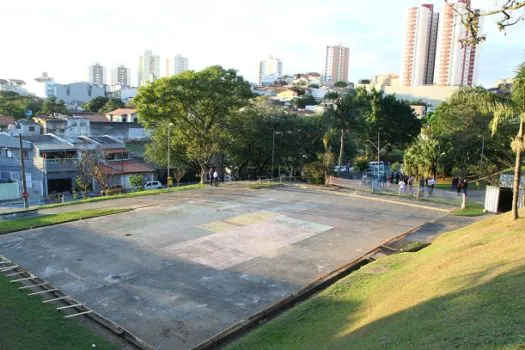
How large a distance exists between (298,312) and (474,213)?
45.2 ft

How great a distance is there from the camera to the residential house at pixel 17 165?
36.2 metres

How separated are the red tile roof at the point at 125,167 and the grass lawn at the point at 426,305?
1141 inches

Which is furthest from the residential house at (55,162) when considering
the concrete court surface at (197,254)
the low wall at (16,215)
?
the concrete court surface at (197,254)

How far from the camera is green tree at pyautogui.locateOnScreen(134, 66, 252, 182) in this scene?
3103 centimetres

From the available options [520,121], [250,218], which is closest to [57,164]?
[250,218]

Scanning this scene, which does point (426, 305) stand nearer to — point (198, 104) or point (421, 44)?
point (198, 104)

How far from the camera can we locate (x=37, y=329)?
991 centimetres

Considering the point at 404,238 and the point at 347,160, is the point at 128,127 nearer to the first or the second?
the point at 347,160

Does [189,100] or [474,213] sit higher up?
[189,100]

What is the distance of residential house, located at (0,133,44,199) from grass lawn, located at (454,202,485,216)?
30.9 metres

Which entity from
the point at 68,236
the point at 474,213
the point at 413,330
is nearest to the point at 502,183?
the point at 474,213

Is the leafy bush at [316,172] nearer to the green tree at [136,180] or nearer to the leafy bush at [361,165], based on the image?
the leafy bush at [361,165]

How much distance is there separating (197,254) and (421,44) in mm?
122021

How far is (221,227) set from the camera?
62.0ft
